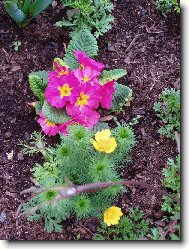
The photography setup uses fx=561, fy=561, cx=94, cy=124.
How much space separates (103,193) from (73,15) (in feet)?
4.14

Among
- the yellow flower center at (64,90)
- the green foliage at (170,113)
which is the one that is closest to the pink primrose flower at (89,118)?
the yellow flower center at (64,90)

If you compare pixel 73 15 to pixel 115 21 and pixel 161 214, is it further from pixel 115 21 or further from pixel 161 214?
pixel 161 214

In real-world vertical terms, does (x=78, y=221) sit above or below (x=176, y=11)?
below

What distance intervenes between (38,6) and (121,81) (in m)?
0.65

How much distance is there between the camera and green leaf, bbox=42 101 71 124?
3.04m

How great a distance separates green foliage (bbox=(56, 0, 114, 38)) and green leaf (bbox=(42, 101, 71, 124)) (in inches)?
22.7

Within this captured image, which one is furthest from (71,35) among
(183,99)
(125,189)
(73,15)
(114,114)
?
(125,189)

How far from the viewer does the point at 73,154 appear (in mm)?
2723

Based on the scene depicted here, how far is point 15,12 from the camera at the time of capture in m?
3.22

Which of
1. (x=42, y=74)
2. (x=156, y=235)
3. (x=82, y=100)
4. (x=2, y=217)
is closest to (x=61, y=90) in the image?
(x=82, y=100)

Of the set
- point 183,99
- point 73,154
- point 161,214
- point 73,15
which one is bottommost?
point 161,214

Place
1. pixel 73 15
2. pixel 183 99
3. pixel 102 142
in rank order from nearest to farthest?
pixel 102 142 → pixel 183 99 → pixel 73 15

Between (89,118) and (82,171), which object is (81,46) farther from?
(82,171)

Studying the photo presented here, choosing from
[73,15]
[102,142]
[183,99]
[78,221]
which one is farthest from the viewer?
[73,15]
